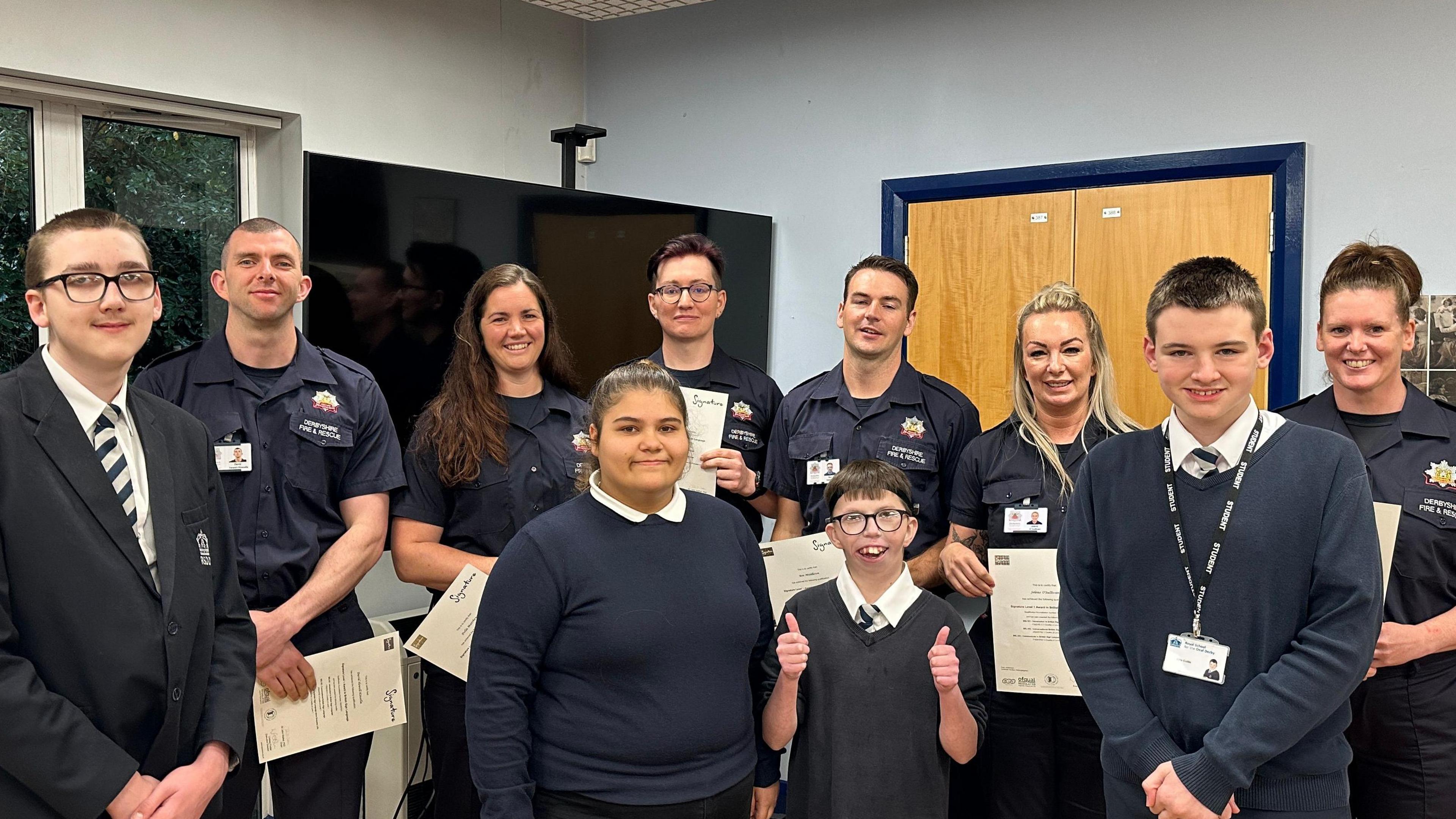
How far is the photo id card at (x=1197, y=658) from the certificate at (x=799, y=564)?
1.06 metres

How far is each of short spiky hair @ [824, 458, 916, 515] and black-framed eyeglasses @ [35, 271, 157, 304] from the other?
1517 millimetres

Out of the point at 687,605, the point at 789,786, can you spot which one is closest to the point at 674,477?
the point at 687,605

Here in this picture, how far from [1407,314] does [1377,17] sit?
1.81m

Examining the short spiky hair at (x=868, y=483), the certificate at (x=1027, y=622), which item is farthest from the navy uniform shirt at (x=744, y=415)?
the certificate at (x=1027, y=622)

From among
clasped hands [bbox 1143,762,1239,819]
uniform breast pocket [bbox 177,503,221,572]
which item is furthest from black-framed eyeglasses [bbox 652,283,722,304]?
clasped hands [bbox 1143,762,1239,819]

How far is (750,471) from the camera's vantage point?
316cm

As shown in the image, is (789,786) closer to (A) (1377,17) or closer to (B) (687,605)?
(B) (687,605)

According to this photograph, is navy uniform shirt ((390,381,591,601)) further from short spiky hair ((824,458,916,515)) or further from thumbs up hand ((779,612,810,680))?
thumbs up hand ((779,612,810,680))

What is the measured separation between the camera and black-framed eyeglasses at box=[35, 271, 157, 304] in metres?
2.00

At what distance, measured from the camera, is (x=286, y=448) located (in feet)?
8.90

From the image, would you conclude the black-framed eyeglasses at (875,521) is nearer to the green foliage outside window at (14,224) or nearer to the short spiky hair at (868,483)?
the short spiky hair at (868,483)

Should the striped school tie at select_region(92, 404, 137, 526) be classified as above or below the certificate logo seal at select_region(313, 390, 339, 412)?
below

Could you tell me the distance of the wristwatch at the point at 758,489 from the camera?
324cm

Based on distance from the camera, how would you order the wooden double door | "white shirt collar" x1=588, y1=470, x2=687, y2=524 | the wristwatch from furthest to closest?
the wooden double door
the wristwatch
"white shirt collar" x1=588, y1=470, x2=687, y2=524
